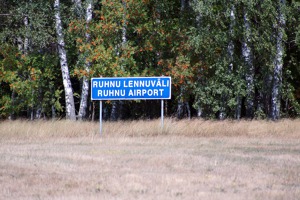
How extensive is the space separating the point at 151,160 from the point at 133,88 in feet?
32.9

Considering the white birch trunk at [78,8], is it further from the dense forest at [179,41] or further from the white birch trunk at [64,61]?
the white birch trunk at [64,61]

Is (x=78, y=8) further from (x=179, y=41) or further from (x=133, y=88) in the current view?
(x=133, y=88)

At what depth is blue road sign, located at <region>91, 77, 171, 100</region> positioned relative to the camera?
1054 inches

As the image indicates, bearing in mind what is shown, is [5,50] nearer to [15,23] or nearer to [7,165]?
[15,23]

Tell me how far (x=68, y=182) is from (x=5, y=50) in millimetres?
25055

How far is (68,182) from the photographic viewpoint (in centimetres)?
1343

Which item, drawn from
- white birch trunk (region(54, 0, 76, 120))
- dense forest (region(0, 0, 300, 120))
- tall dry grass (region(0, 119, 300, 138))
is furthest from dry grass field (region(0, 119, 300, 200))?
white birch trunk (region(54, 0, 76, 120))

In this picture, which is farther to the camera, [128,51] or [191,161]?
[128,51]

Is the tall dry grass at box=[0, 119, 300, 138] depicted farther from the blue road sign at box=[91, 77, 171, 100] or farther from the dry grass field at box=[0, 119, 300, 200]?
the blue road sign at box=[91, 77, 171, 100]

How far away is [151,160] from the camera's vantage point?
17.0 metres

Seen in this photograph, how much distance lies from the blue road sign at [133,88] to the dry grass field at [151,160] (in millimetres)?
1191

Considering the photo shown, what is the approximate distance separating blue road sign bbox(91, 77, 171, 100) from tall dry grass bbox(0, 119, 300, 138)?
1174mm

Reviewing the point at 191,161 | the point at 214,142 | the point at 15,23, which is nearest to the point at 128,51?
the point at 15,23

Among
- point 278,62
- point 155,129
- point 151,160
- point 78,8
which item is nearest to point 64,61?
point 78,8
